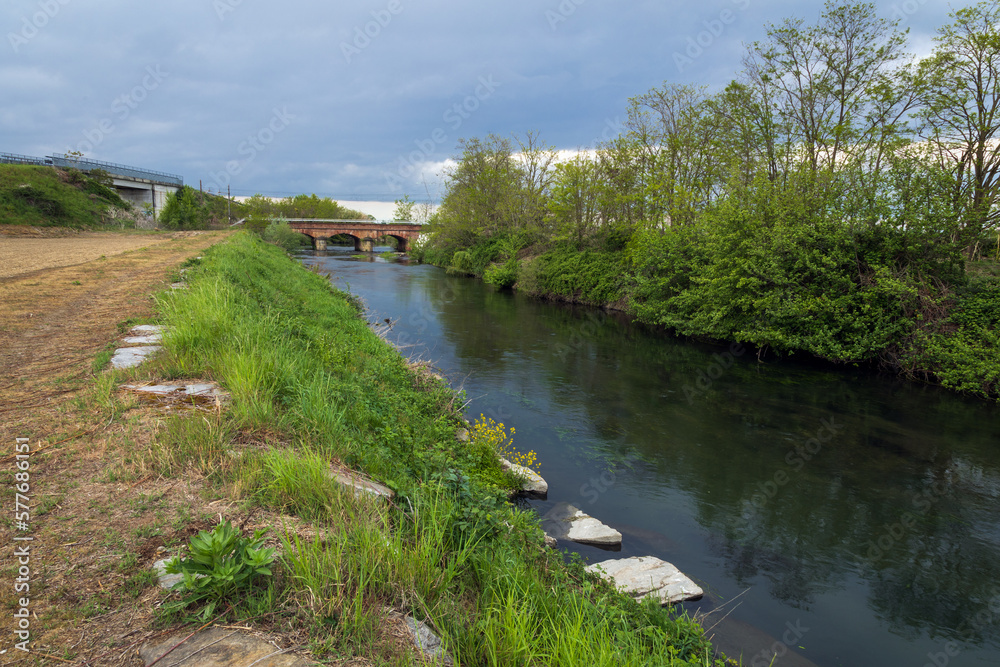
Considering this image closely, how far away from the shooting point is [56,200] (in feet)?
136

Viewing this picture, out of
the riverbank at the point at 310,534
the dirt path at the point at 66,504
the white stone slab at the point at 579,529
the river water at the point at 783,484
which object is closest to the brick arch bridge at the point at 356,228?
the river water at the point at 783,484

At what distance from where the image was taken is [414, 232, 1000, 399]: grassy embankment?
14.0m

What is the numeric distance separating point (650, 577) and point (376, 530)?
389 centimetres

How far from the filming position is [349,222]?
216 feet

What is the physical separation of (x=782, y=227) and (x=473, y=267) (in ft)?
95.4

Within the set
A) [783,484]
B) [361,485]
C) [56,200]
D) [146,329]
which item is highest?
[56,200]

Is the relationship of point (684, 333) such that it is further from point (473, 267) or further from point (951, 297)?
point (473, 267)

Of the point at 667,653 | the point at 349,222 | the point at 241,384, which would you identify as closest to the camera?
the point at 667,653

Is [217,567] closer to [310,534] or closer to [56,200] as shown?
[310,534]

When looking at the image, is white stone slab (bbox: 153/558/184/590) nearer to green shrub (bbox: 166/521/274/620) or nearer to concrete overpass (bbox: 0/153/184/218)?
green shrub (bbox: 166/521/274/620)

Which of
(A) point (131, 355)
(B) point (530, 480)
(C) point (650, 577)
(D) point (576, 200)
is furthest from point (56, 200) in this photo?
(C) point (650, 577)

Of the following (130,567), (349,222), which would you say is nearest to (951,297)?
(130,567)

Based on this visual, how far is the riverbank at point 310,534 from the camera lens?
108 inches

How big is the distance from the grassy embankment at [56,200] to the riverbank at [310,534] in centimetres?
4371
